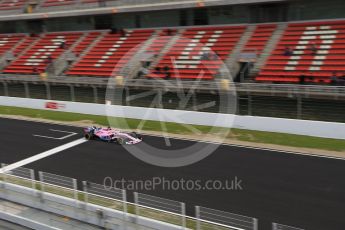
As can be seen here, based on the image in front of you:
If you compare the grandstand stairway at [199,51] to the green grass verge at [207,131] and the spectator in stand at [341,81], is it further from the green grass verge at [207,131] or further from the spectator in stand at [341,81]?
the spectator in stand at [341,81]

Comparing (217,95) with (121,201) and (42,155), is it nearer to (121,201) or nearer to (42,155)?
(42,155)

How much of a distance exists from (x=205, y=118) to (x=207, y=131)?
1076 millimetres

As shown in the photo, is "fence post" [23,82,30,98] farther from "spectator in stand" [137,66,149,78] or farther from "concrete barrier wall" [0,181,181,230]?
"concrete barrier wall" [0,181,181,230]

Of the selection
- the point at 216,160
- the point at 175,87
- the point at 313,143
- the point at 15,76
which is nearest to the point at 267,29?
the point at 175,87

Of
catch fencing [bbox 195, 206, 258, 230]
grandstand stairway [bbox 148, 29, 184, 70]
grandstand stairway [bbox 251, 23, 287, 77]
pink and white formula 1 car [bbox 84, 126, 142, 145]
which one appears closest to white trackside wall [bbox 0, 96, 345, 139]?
pink and white formula 1 car [bbox 84, 126, 142, 145]

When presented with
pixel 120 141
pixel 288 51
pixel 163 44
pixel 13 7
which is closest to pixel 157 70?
pixel 163 44

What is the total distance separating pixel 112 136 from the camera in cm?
1911

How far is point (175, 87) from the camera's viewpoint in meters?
24.7

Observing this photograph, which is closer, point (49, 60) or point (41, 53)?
point (49, 60)

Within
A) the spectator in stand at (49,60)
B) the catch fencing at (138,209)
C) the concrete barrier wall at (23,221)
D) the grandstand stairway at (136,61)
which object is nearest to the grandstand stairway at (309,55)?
the grandstand stairway at (136,61)

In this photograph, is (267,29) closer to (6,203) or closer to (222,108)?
(222,108)

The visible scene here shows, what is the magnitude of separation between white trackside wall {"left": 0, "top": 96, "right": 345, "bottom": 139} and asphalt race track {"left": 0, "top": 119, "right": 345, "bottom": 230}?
265 centimetres

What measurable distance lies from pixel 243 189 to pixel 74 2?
2888 cm

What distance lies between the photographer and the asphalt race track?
38.4 feet
